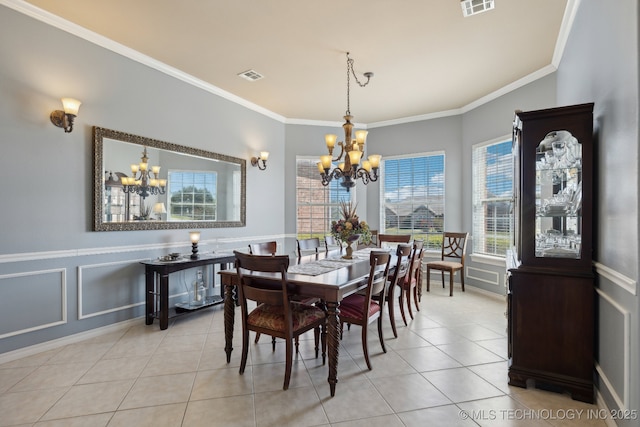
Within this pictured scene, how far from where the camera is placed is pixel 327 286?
2.25 m

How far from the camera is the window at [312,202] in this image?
20.2 ft

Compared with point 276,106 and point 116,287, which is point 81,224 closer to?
point 116,287

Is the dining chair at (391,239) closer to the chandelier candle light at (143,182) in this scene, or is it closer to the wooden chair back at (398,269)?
the wooden chair back at (398,269)

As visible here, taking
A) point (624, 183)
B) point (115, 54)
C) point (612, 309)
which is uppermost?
point (115, 54)

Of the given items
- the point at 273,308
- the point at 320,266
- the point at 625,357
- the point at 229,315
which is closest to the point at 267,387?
the point at 273,308

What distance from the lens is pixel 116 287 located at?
11.5 feet

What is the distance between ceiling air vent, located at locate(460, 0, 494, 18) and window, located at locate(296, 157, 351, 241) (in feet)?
12.0

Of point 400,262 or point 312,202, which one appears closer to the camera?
point 400,262

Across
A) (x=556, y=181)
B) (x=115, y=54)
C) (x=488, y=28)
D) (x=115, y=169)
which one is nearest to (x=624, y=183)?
(x=556, y=181)

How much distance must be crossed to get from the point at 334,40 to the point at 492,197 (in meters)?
3.40

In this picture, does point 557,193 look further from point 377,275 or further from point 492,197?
point 492,197

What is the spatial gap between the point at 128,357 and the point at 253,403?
1.42 metres

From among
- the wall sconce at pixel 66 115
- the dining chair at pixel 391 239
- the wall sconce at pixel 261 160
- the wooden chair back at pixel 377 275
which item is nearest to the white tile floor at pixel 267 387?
the wooden chair back at pixel 377 275

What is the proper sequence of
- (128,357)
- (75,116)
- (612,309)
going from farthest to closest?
(75,116) → (128,357) → (612,309)
